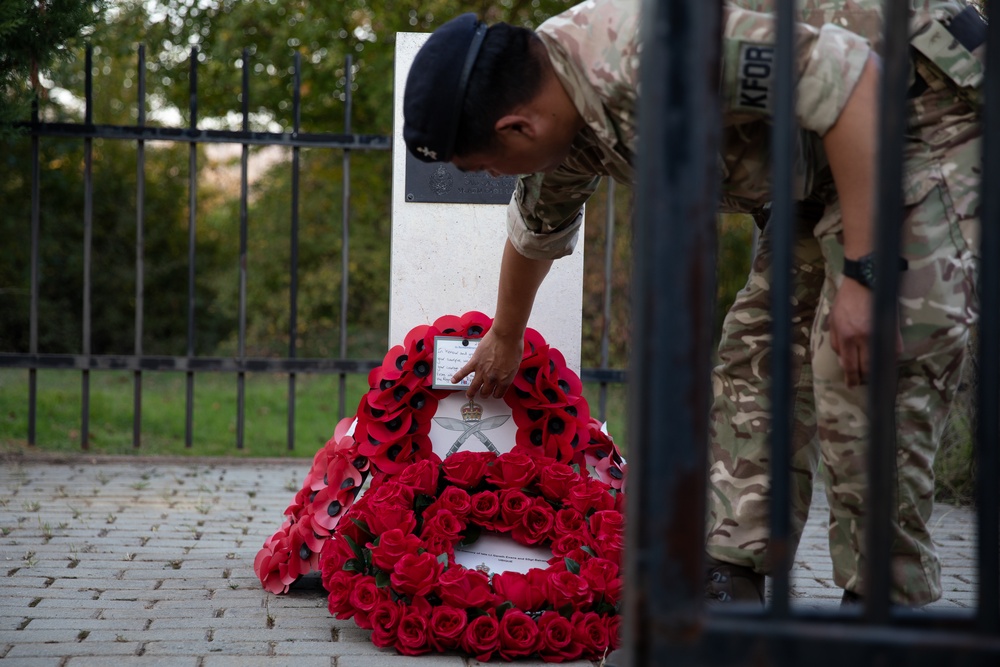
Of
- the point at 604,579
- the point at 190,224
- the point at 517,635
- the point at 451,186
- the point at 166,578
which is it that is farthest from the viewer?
the point at 190,224

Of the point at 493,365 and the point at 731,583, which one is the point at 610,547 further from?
the point at 493,365

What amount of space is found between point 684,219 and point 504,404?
2.12 metres

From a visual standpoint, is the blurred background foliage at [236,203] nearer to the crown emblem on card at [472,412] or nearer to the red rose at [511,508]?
the crown emblem on card at [472,412]

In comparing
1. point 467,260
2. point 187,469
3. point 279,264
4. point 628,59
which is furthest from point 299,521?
point 279,264

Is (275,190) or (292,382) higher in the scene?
(275,190)

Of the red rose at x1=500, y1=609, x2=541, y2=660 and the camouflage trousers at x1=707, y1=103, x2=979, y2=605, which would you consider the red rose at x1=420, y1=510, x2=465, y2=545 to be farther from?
the camouflage trousers at x1=707, y1=103, x2=979, y2=605

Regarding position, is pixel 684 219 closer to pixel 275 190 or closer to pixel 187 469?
pixel 187 469

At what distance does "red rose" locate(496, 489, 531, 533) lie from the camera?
2748 millimetres

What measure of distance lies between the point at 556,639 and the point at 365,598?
1.68 ft

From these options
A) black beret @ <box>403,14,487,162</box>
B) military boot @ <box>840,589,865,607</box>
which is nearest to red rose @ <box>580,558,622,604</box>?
military boot @ <box>840,589,865,607</box>

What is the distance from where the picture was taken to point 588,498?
280 centimetres

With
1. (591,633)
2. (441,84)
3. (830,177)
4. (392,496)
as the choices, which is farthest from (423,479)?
(830,177)

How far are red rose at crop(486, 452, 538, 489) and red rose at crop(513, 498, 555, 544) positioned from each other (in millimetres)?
97

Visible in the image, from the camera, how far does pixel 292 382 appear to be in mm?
5969
